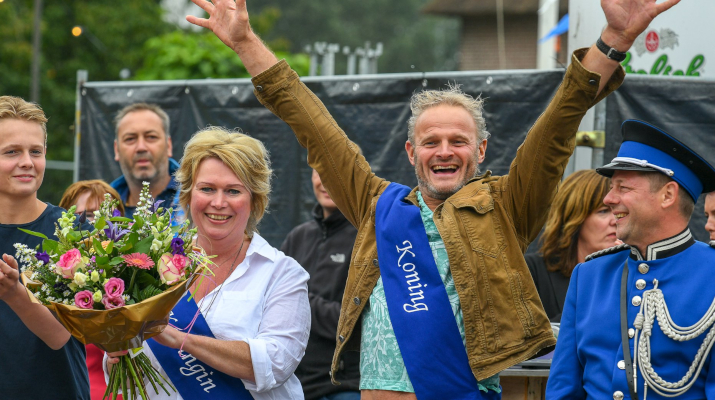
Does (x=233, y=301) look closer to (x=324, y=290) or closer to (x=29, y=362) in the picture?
(x=29, y=362)

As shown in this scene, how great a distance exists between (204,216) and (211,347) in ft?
1.96

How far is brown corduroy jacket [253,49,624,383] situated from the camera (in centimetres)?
288

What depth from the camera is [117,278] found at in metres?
2.70

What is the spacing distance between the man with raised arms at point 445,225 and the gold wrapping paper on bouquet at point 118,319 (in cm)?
76

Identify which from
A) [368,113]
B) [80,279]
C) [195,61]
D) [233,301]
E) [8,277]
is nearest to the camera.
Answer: [80,279]

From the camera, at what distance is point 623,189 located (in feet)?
9.49

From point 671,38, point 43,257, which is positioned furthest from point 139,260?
point 671,38

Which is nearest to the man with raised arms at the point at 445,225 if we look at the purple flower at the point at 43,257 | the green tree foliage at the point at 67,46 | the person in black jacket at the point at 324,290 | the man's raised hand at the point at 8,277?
the purple flower at the point at 43,257

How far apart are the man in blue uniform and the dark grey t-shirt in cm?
201

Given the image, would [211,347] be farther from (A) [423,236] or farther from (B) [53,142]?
(B) [53,142]

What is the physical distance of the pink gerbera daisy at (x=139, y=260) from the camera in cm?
271

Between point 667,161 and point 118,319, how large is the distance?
79.1 inches

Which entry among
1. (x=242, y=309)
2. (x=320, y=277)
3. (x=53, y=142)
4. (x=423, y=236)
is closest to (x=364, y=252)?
(x=423, y=236)

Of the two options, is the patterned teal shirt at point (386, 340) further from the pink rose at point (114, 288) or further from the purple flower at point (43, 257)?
the purple flower at point (43, 257)
